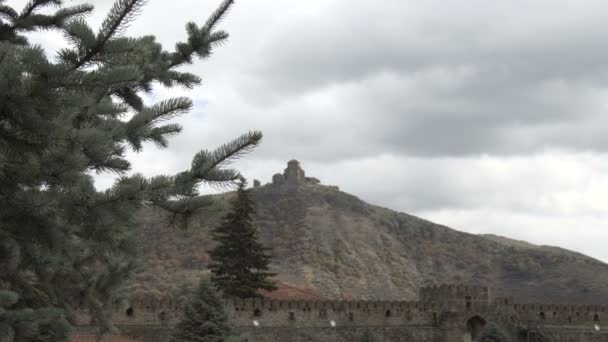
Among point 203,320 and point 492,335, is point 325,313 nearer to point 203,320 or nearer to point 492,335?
point 492,335

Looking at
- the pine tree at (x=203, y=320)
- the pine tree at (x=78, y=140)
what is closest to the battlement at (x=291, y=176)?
the pine tree at (x=203, y=320)

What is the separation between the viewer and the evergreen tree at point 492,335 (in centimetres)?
3916

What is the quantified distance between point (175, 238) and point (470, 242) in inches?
1541

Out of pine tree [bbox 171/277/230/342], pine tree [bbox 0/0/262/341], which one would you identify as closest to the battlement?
pine tree [bbox 171/277/230/342]

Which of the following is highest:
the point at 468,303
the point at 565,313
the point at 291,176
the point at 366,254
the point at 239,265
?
the point at 291,176

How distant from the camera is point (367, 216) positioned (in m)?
98.5

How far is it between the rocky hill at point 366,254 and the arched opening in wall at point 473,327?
2804 centimetres

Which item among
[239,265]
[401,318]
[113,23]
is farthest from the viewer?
[401,318]

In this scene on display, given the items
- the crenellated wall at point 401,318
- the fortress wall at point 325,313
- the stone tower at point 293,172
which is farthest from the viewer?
the stone tower at point 293,172

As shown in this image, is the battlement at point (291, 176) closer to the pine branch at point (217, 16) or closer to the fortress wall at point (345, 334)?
the fortress wall at point (345, 334)

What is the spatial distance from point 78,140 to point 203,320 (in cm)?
2376

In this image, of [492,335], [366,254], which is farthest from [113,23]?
[366,254]

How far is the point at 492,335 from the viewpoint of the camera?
39250mm

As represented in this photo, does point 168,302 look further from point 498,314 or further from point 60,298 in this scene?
point 60,298
